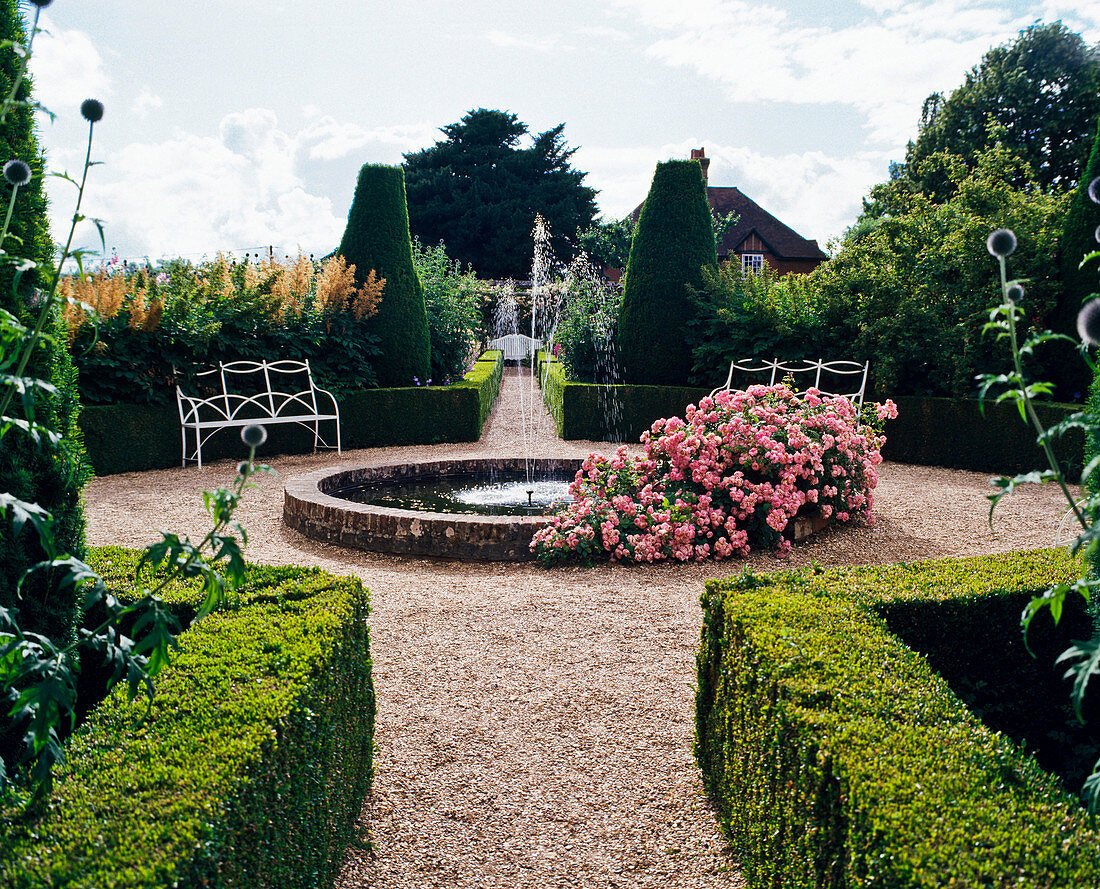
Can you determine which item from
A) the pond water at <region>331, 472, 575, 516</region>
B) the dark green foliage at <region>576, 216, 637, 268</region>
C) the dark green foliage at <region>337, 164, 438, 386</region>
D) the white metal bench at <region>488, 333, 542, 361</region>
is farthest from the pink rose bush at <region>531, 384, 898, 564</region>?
the dark green foliage at <region>576, 216, 637, 268</region>

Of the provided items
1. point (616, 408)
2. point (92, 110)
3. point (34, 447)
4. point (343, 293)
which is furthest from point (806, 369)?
point (92, 110)

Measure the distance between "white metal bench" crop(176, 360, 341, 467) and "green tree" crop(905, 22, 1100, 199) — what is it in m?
17.4

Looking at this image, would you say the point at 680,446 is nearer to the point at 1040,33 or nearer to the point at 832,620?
the point at 832,620

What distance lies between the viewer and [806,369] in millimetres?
9617

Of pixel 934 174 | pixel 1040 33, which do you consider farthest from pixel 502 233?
pixel 1040 33

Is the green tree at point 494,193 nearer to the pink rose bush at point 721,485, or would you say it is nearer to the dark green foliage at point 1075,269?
the dark green foliage at point 1075,269

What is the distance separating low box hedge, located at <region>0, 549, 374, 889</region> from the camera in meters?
1.31

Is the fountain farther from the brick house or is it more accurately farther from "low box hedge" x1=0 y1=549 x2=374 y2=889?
the brick house

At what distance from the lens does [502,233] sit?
31875 mm

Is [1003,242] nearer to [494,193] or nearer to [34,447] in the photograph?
[34,447]

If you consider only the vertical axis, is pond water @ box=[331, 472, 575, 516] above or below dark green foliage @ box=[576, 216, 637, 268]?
below

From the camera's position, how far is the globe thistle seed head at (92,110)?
1.58 m

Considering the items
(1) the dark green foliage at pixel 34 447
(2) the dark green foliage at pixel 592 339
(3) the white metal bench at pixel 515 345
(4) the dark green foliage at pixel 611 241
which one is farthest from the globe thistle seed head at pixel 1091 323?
(4) the dark green foliage at pixel 611 241

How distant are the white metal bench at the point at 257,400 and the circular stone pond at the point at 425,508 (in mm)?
1938
